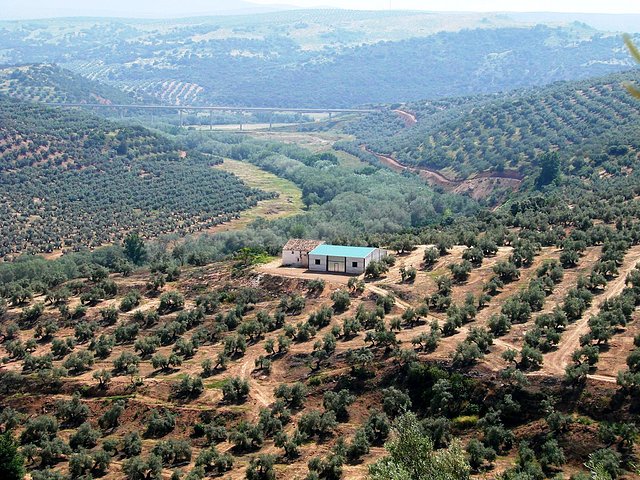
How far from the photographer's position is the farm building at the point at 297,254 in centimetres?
7125

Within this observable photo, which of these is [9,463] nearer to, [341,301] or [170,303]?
[170,303]

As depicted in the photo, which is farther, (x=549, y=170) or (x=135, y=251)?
(x=549, y=170)

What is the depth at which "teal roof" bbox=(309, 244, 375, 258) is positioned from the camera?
68938 mm

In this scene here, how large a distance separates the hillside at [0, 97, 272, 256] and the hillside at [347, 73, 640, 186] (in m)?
35.5

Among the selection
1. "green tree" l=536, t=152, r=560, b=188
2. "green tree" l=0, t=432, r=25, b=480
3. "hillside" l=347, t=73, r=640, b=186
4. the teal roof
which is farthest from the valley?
"hillside" l=347, t=73, r=640, b=186

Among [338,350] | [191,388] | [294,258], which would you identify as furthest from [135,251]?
[338,350]

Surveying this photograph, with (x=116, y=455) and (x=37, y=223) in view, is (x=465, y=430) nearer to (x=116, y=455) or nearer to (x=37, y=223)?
(x=116, y=455)

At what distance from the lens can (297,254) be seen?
71438mm

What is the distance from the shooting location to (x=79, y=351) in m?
59.7

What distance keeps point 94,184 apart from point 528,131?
233 ft

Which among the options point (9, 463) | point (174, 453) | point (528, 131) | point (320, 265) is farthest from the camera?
point (528, 131)

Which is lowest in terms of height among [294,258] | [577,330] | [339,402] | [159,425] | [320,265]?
[159,425]

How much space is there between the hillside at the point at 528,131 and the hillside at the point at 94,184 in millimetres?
35546

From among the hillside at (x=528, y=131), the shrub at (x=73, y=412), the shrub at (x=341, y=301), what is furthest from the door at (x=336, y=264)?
the hillside at (x=528, y=131)
